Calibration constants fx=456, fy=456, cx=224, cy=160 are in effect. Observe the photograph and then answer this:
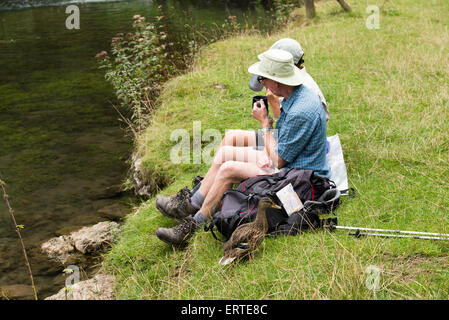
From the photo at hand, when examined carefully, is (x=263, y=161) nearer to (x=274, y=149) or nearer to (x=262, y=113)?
(x=274, y=149)

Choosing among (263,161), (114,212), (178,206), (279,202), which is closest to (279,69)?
(263,161)

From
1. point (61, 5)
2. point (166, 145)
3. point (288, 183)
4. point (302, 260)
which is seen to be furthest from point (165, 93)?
point (61, 5)

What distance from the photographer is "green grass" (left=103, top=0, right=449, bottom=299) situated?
265 centimetres

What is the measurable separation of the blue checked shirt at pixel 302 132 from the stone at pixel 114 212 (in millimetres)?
2339

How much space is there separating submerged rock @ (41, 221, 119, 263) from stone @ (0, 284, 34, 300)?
424 millimetres

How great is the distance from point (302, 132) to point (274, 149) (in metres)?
0.29

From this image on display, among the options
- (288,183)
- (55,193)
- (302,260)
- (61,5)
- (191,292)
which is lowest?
(55,193)

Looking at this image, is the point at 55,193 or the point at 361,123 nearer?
the point at 361,123

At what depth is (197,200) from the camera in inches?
151

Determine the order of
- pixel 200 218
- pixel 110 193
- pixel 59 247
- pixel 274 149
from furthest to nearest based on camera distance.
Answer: pixel 110 193 < pixel 59 247 < pixel 200 218 < pixel 274 149

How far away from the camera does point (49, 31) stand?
50.5 feet

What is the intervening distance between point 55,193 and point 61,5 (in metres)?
18.1
